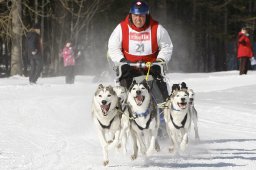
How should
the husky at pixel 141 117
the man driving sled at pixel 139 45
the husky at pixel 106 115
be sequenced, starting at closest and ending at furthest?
the husky at pixel 106 115, the husky at pixel 141 117, the man driving sled at pixel 139 45

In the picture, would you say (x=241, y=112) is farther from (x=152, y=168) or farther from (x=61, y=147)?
(x=152, y=168)

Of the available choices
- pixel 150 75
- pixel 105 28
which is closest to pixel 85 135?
pixel 150 75

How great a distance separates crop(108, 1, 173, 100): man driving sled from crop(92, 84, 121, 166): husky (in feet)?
3.01

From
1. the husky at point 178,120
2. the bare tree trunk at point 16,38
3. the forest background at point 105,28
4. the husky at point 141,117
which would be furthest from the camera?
the forest background at point 105,28

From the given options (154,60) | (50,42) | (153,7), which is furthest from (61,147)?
(153,7)

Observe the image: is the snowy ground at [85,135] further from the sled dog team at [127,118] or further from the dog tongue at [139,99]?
the dog tongue at [139,99]

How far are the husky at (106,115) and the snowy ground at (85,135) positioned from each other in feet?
0.85

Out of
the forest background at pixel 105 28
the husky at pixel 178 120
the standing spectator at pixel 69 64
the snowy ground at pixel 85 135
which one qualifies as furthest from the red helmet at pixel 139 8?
the forest background at pixel 105 28

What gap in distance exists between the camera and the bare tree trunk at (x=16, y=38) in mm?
26328

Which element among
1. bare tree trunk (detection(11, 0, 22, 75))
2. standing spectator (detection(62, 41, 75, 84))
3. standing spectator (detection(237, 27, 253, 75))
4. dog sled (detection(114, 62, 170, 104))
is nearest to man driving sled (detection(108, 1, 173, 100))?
dog sled (detection(114, 62, 170, 104))

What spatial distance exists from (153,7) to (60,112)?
23251 mm

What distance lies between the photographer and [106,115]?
7.49 m

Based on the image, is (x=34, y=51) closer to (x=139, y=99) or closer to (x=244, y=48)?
(x=244, y=48)

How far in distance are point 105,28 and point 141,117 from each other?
26977 mm
